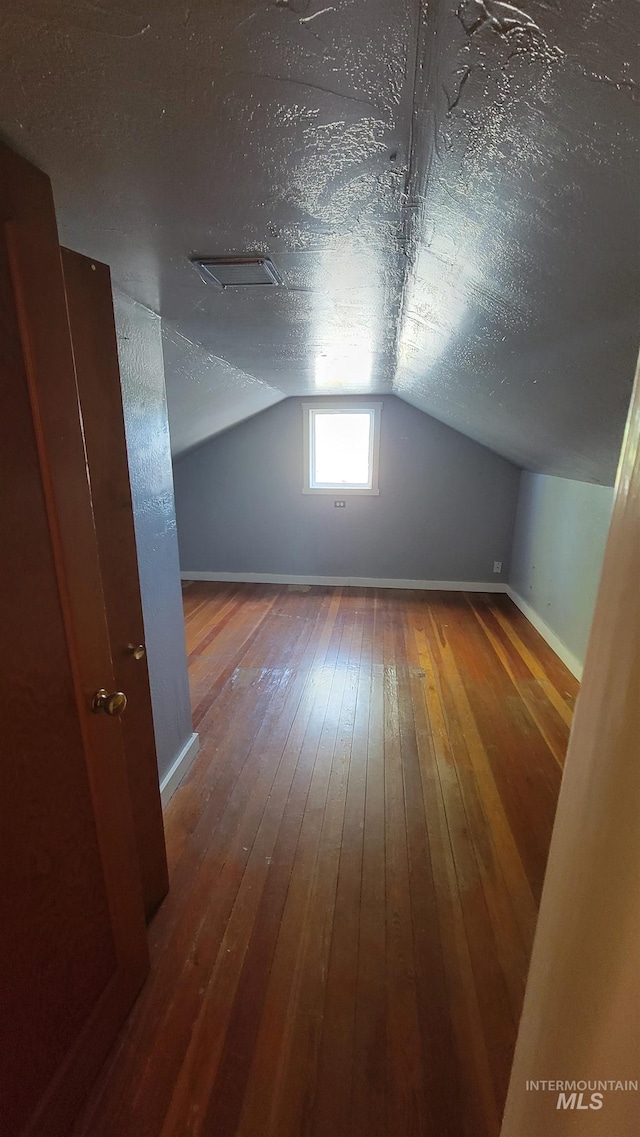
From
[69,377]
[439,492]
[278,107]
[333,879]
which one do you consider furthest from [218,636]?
[278,107]

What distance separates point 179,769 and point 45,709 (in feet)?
4.43

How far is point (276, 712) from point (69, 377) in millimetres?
2065

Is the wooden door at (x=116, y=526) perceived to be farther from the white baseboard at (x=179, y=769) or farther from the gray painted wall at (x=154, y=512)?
the white baseboard at (x=179, y=769)

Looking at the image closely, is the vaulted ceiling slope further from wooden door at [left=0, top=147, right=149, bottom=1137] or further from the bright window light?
the bright window light

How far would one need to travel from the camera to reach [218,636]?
355 centimetres

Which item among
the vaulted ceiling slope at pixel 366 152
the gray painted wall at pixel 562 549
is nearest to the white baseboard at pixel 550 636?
the gray painted wall at pixel 562 549

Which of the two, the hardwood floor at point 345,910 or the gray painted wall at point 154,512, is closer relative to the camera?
the hardwood floor at point 345,910

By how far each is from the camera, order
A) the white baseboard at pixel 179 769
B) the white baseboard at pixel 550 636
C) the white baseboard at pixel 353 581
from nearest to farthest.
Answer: the white baseboard at pixel 179 769, the white baseboard at pixel 550 636, the white baseboard at pixel 353 581

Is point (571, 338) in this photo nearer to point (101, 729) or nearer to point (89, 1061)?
point (101, 729)

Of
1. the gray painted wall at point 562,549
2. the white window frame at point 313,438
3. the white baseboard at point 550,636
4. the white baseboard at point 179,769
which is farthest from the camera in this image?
the white window frame at point 313,438

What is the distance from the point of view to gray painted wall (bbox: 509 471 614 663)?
278cm

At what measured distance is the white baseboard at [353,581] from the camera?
4621 millimetres

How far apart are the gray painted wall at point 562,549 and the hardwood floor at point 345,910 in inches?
20.1

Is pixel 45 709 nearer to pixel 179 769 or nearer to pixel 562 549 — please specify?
pixel 179 769
